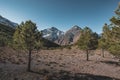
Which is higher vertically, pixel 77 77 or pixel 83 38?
pixel 83 38

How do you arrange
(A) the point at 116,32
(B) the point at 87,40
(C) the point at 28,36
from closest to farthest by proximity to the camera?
(A) the point at 116,32
(C) the point at 28,36
(B) the point at 87,40

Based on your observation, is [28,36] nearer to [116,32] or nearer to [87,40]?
[116,32]

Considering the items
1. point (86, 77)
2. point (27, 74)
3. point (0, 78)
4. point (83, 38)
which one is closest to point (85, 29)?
point (83, 38)

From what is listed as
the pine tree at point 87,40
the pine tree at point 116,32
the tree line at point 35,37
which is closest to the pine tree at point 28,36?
the tree line at point 35,37

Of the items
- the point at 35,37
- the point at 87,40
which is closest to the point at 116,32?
the point at 35,37

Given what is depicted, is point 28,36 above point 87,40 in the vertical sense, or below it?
below

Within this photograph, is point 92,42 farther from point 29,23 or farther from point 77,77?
point 29,23

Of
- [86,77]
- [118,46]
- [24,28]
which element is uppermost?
[24,28]

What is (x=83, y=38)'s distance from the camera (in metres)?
42.4

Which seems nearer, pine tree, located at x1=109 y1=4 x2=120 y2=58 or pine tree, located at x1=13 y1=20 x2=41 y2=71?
pine tree, located at x1=109 y1=4 x2=120 y2=58

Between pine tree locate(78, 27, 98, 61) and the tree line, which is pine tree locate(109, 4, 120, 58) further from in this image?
pine tree locate(78, 27, 98, 61)

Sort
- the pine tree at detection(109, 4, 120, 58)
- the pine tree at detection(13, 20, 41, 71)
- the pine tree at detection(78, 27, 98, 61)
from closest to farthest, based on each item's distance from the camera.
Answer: the pine tree at detection(109, 4, 120, 58) < the pine tree at detection(13, 20, 41, 71) < the pine tree at detection(78, 27, 98, 61)

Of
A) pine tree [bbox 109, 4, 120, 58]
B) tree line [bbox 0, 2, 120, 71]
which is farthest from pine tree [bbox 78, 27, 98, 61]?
pine tree [bbox 109, 4, 120, 58]

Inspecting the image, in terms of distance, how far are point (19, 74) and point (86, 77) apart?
35.7 feet
